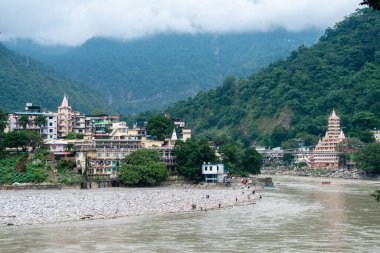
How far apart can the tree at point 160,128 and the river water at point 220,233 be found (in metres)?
34.2

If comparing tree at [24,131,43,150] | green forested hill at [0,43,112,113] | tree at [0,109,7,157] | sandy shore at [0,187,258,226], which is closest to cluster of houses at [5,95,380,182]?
tree at [24,131,43,150]

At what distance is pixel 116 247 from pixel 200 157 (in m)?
35.3

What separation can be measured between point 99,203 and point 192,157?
2018 cm

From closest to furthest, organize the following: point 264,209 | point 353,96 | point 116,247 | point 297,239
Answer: point 116,247 < point 297,239 < point 264,209 < point 353,96

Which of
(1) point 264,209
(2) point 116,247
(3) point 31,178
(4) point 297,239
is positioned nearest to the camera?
(2) point 116,247

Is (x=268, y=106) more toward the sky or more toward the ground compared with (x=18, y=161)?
more toward the sky

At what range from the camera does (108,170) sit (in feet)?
204

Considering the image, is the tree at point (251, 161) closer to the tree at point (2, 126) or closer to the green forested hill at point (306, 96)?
the tree at point (2, 126)

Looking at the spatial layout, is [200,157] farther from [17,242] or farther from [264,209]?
[17,242]

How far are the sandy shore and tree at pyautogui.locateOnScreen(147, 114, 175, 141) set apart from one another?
66.0 feet

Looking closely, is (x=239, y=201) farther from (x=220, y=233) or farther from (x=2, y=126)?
(x=2, y=126)

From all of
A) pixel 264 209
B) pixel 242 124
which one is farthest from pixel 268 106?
pixel 264 209

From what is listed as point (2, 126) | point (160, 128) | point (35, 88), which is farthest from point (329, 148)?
point (35, 88)

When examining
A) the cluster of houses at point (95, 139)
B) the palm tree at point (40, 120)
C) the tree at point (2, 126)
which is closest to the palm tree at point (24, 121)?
the cluster of houses at point (95, 139)
